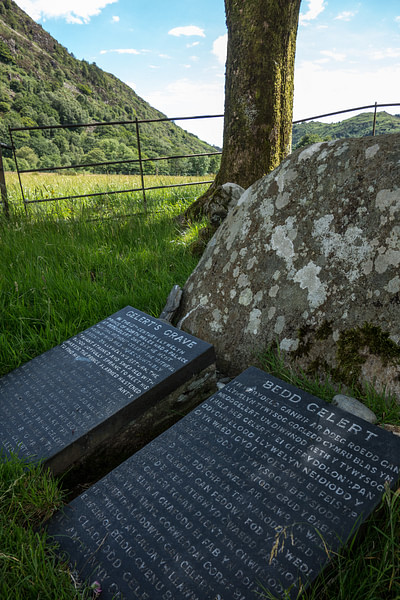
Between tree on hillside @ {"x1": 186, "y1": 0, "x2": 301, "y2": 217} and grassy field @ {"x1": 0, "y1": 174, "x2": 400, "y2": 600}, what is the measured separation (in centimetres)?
106

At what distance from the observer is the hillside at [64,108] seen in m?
64.8

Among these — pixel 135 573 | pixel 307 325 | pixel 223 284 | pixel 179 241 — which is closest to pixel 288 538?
pixel 135 573

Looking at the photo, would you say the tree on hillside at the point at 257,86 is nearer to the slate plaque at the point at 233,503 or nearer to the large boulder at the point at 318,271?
the large boulder at the point at 318,271

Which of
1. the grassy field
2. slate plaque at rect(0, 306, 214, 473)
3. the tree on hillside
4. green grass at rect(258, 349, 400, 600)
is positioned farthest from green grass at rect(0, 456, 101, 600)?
the tree on hillside

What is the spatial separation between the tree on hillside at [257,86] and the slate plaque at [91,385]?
2882 millimetres

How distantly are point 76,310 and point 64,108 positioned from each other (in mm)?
96267

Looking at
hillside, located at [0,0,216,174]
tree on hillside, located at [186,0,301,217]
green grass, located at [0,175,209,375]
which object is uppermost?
hillside, located at [0,0,216,174]

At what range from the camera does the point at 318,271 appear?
2287 millimetres

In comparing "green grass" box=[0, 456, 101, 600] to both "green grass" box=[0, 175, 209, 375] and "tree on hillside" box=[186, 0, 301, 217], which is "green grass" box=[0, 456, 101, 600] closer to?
"green grass" box=[0, 175, 209, 375]

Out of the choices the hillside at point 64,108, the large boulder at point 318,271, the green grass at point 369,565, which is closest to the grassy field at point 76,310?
the green grass at point 369,565

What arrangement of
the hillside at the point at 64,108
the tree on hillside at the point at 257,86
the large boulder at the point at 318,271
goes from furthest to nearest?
the hillside at the point at 64,108
the tree on hillside at the point at 257,86
the large boulder at the point at 318,271

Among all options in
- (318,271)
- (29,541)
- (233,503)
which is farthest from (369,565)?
(318,271)

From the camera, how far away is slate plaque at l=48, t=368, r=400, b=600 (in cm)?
127

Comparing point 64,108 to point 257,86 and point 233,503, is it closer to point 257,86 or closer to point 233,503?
point 257,86
